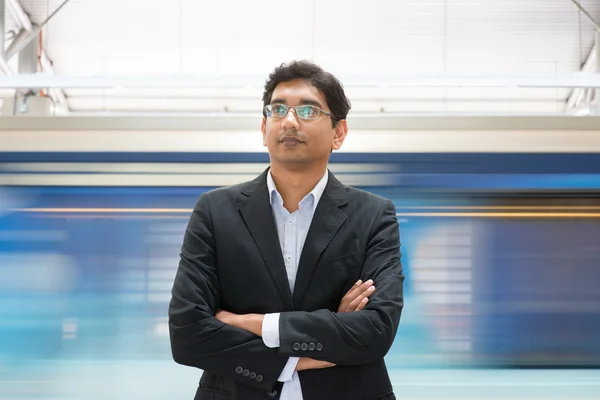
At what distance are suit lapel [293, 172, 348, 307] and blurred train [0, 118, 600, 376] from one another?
2.23 m

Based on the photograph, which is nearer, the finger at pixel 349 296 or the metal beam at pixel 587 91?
the finger at pixel 349 296

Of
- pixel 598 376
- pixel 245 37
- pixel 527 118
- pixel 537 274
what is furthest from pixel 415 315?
pixel 245 37

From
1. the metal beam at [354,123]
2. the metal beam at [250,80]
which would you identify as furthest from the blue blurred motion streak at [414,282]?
the metal beam at [250,80]

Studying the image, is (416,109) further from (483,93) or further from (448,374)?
(448,374)

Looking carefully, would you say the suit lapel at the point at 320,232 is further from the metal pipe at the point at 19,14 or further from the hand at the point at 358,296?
the metal pipe at the point at 19,14

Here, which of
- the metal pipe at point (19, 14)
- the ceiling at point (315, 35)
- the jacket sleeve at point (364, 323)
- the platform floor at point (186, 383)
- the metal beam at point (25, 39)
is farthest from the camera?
the ceiling at point (315, 35)

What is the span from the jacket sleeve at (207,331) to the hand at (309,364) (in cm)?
4

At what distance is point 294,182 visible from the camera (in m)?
1.72

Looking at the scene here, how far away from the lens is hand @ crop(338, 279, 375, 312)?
1644 millimetres

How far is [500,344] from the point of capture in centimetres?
385

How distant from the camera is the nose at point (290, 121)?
1647mm

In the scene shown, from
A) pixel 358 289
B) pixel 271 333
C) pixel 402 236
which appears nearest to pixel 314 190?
pixel 358 289

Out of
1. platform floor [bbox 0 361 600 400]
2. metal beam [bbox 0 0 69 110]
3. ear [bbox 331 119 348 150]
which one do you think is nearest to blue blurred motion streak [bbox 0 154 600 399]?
platform floor [bbox 0 361 600 400]

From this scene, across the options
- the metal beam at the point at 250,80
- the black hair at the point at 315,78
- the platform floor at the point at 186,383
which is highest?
the metal beam at the point at 250,80
